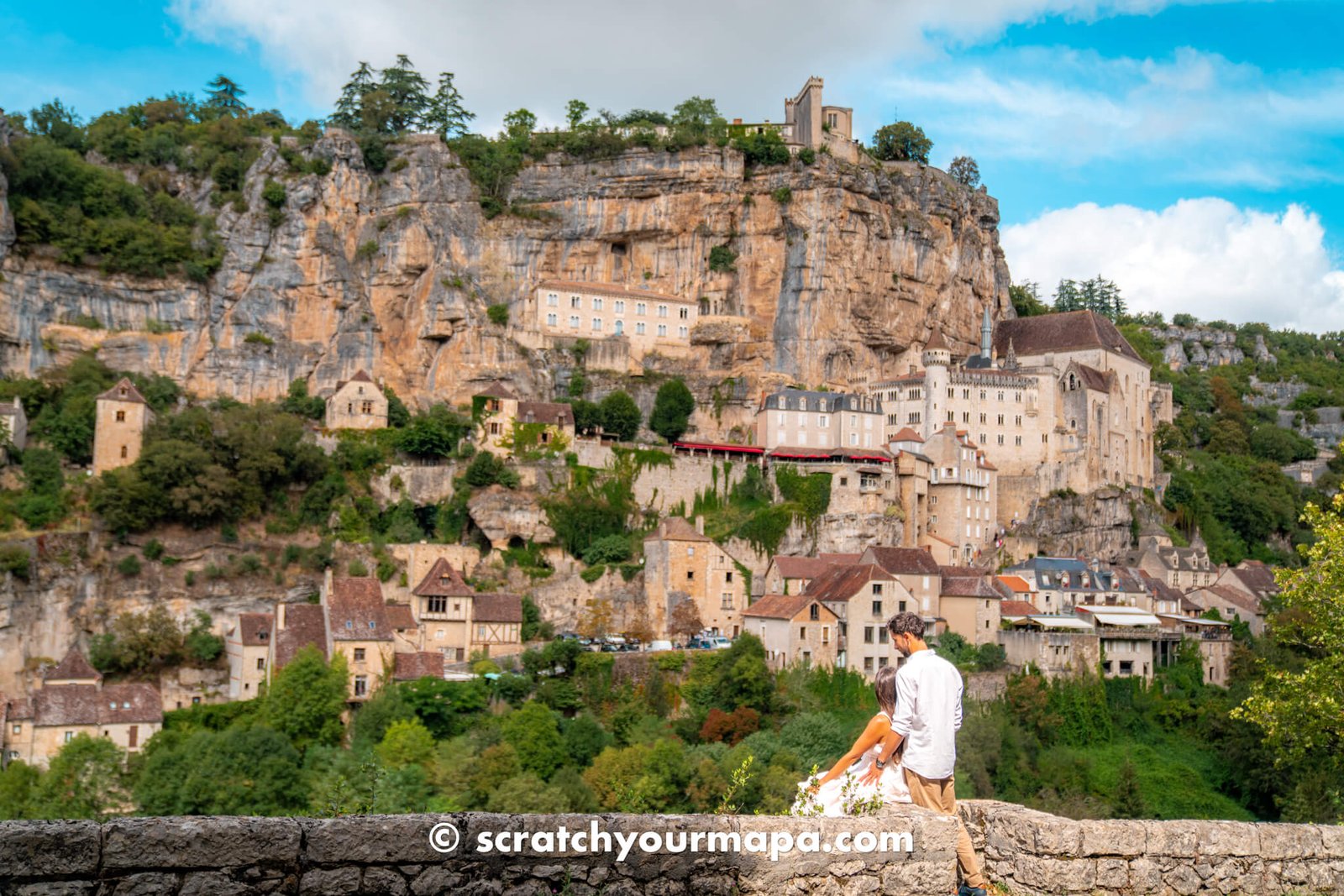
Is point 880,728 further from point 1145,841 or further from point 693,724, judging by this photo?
point 693,724

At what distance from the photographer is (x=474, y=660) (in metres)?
44.4

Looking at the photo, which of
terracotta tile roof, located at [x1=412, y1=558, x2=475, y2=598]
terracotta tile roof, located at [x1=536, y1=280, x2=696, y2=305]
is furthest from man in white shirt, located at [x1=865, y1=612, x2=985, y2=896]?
terracotta tile roof, located at [x1=536, y1=280, x2=696, y2=305]

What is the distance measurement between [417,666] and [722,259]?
34.1 m

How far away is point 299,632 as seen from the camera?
42.5 meters

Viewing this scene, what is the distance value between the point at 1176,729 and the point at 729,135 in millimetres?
41941

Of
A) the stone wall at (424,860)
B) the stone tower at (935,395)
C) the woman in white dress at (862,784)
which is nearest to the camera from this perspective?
the stone wall at (424,860)

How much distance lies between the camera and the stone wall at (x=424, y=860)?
6.45 metres

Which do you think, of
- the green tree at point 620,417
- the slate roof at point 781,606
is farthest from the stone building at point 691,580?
the green tree at point 620,417

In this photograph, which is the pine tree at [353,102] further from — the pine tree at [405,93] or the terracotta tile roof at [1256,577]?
the terracotta tile roof at [1256,577]

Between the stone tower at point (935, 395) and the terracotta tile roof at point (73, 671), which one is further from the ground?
the stone tower at point (935, 395)

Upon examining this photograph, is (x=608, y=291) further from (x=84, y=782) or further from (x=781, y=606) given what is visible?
(x=84, y=782)

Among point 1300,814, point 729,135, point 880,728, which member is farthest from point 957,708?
point 729,135

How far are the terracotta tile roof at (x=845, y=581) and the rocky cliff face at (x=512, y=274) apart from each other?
18.0 metres

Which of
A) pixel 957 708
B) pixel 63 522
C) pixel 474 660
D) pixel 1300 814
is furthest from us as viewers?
pixel 63 522
